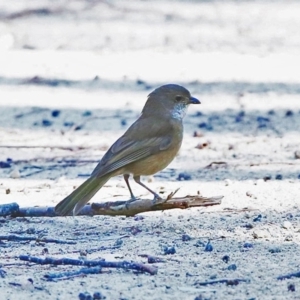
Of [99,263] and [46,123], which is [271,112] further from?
[99,263]

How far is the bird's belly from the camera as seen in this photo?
8.25 metres

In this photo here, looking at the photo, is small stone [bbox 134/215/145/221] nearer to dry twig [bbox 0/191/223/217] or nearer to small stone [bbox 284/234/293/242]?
dry twig [bbox 0/191/223/217]

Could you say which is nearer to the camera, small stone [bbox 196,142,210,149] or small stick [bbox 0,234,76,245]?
small stick [bbox 0,234,76,245]

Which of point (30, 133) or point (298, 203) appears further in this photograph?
point (30, 133)

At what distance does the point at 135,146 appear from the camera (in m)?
8.27

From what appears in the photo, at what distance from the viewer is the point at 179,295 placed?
5.89 metres

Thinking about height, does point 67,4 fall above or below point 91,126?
above

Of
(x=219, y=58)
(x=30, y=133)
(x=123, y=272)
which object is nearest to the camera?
(x=123, y=272)

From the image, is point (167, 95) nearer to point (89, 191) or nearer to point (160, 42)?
point (89, 191)

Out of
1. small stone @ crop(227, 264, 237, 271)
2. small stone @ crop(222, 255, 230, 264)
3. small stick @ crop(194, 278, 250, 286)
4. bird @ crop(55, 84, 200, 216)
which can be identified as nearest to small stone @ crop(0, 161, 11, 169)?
bird @ crop(55, 84, 200, 216)

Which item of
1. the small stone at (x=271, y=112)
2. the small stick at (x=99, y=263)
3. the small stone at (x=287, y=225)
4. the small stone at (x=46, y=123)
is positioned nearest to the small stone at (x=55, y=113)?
the small stone at (x=46, y=123)

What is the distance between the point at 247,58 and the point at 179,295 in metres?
8.63

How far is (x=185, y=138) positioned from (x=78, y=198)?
3713mm

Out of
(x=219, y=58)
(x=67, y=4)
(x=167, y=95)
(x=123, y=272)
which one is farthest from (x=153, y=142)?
(x=67, y=4)
